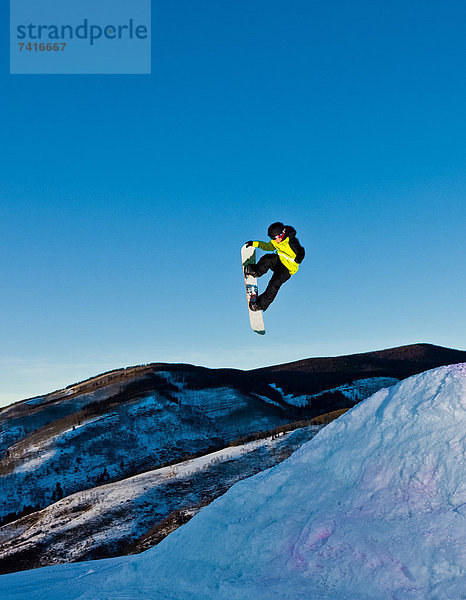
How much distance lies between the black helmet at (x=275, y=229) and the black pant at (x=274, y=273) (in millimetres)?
880

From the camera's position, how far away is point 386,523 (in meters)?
10.1

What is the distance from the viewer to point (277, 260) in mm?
14469

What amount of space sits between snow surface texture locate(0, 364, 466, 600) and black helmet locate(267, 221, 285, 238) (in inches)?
204

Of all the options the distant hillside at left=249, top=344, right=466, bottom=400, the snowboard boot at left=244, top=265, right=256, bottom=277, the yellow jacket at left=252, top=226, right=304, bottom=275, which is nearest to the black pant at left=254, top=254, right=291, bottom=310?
the snowboard boot at left=244, top=265, right=256, bottom=277

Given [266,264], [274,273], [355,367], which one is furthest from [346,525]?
[355,367]

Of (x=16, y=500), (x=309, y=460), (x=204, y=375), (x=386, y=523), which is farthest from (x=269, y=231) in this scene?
(x=204, y=375)

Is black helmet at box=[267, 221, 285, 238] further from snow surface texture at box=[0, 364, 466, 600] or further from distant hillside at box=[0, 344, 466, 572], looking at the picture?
distant hillside at box=[0, 344, 466, 572]

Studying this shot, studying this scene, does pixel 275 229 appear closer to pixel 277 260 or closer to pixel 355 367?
pixel 277 260

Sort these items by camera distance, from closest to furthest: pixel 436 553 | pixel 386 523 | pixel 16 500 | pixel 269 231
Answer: pixel 436 553
pixel 386 523
pixel 269 231
pixel 16 500

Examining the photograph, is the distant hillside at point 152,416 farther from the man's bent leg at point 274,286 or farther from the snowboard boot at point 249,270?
the snowboard boot at point 249,270

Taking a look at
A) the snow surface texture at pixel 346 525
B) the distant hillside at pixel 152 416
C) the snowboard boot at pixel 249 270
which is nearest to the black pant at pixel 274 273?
the snowboard boot at pixel 249 270

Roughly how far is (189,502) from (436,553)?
2455cm

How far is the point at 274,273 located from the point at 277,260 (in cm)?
56

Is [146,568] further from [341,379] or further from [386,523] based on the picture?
A: [341,379]
